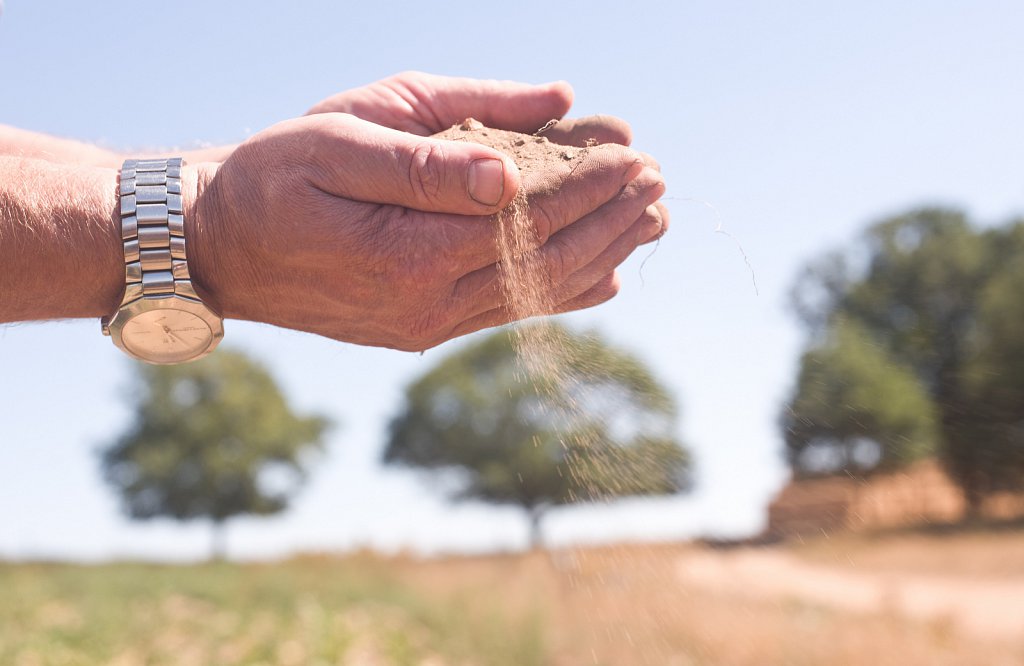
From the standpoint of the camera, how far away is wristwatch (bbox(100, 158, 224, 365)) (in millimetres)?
1585

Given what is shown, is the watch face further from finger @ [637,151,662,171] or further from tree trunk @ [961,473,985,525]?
tree trunk @ [961,473,985,525]

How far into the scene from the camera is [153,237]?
158 centimetres

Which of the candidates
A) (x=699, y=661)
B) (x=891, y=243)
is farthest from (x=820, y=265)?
(x=699, y=661)

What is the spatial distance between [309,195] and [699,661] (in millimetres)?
4253

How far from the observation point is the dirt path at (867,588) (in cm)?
677

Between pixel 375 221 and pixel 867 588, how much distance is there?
27.1 ft

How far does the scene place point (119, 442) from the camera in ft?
53.9

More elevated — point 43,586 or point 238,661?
point 43,586

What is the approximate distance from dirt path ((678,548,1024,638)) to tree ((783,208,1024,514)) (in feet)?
5.01

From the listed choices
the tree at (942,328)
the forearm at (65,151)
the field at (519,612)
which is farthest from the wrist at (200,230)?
the tree at (942,328)

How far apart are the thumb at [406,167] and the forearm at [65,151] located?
2.73ft

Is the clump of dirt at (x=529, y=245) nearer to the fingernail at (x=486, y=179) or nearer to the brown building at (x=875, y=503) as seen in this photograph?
the fingernail at (x=486, y=179)

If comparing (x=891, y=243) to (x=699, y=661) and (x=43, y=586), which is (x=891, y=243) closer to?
(x=699, y=661)

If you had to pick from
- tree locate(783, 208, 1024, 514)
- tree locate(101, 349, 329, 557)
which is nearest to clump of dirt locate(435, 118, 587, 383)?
tree locate(783, 208, 1024, 514)
